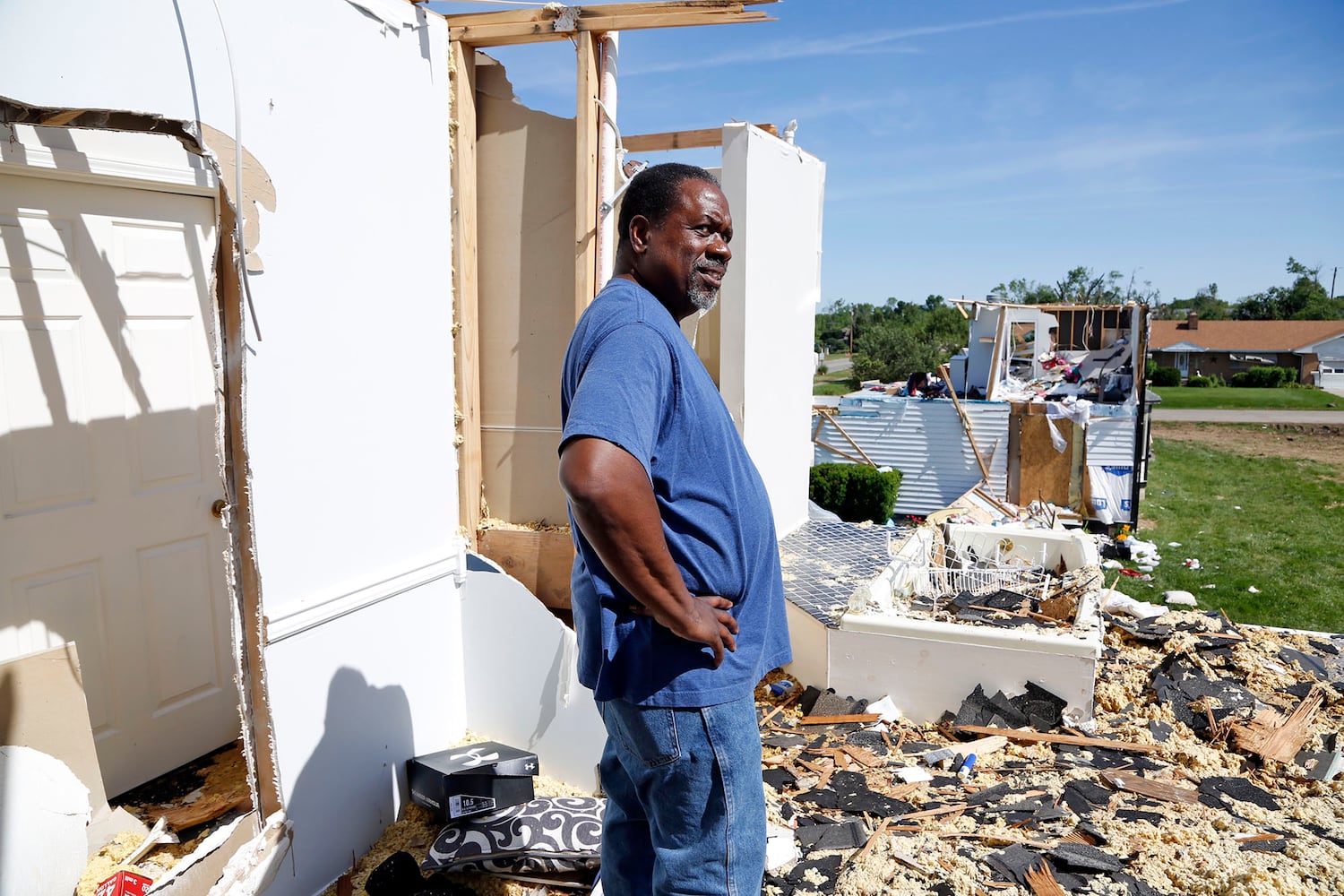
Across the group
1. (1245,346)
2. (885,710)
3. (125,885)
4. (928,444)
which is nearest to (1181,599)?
(885,710)

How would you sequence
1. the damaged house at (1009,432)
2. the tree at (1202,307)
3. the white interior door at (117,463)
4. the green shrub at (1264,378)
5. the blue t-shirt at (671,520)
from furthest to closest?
the tree at (1202,307) → the green shrub at (1264,378) → the damaged house at (1009,432) → the white interior door at (117,463) → the blue t-shirt at (671,520)

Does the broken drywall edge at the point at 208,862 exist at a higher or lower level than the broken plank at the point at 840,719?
higher

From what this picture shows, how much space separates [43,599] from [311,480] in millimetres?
1309

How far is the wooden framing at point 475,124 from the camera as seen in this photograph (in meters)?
4.12

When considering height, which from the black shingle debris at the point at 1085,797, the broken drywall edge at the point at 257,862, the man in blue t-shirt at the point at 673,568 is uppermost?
the man in blue t-shirt at the point at 673,568

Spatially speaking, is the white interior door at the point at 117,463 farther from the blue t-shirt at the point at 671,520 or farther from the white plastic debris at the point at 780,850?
the white plastic debris at the point at 780,850

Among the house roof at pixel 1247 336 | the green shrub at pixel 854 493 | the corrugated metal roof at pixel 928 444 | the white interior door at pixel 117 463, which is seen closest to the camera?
the white interior door at pixel 117 463

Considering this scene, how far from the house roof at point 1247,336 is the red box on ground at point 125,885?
65085mm

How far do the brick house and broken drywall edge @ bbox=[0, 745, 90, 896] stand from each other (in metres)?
64.5

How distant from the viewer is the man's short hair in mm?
1992

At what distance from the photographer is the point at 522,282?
15.5ft

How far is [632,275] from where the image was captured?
6.70 feet

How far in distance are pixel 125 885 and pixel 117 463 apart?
1702 millimetres

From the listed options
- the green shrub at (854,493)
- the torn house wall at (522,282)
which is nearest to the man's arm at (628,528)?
the torn house wall at (522,282)
